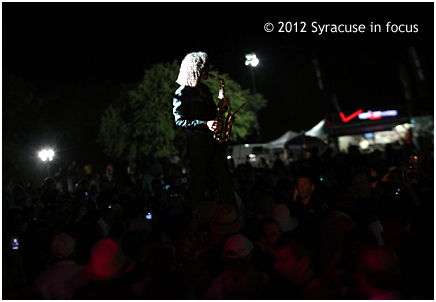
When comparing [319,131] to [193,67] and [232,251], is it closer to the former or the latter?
[193,67]

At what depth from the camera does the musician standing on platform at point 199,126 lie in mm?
5797

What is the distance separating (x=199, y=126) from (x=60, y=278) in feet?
7.84

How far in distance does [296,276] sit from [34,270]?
2670 mm

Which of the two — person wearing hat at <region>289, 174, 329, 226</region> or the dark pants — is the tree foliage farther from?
the dark pants

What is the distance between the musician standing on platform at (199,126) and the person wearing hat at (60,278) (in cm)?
193

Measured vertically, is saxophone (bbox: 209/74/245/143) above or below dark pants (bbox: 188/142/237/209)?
above

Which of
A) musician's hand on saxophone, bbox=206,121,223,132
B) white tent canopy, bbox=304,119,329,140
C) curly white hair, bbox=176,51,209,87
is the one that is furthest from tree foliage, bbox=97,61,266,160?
musician's hand on saxophone, bbox=206,121,223,132

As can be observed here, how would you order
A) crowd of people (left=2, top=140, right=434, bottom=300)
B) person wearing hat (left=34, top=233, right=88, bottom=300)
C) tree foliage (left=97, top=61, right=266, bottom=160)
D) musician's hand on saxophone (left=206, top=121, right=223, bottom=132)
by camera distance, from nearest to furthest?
crowd of people (left=2, top=140, right=434, bottom=300)
person wearing hat (left=34, top=233, right=88, bottom=300)
musician's hand on saxophone (left=206, top=121, right=223, bottom=132)
tree foliage (left=97, top=61, right=266, bottom=160)

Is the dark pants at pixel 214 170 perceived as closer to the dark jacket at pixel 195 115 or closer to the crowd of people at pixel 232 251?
the dark jacket at pixel 195 115

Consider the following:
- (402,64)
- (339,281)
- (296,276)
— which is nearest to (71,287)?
(296,276)

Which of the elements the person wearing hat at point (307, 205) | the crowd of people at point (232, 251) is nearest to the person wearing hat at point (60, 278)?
the crowd of people at point (232, 251)

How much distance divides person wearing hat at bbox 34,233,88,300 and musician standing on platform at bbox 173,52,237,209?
1.93 meters

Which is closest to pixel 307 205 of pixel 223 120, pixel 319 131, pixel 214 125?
pixel 223 120

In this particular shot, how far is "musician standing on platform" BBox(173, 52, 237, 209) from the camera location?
5.80 m
